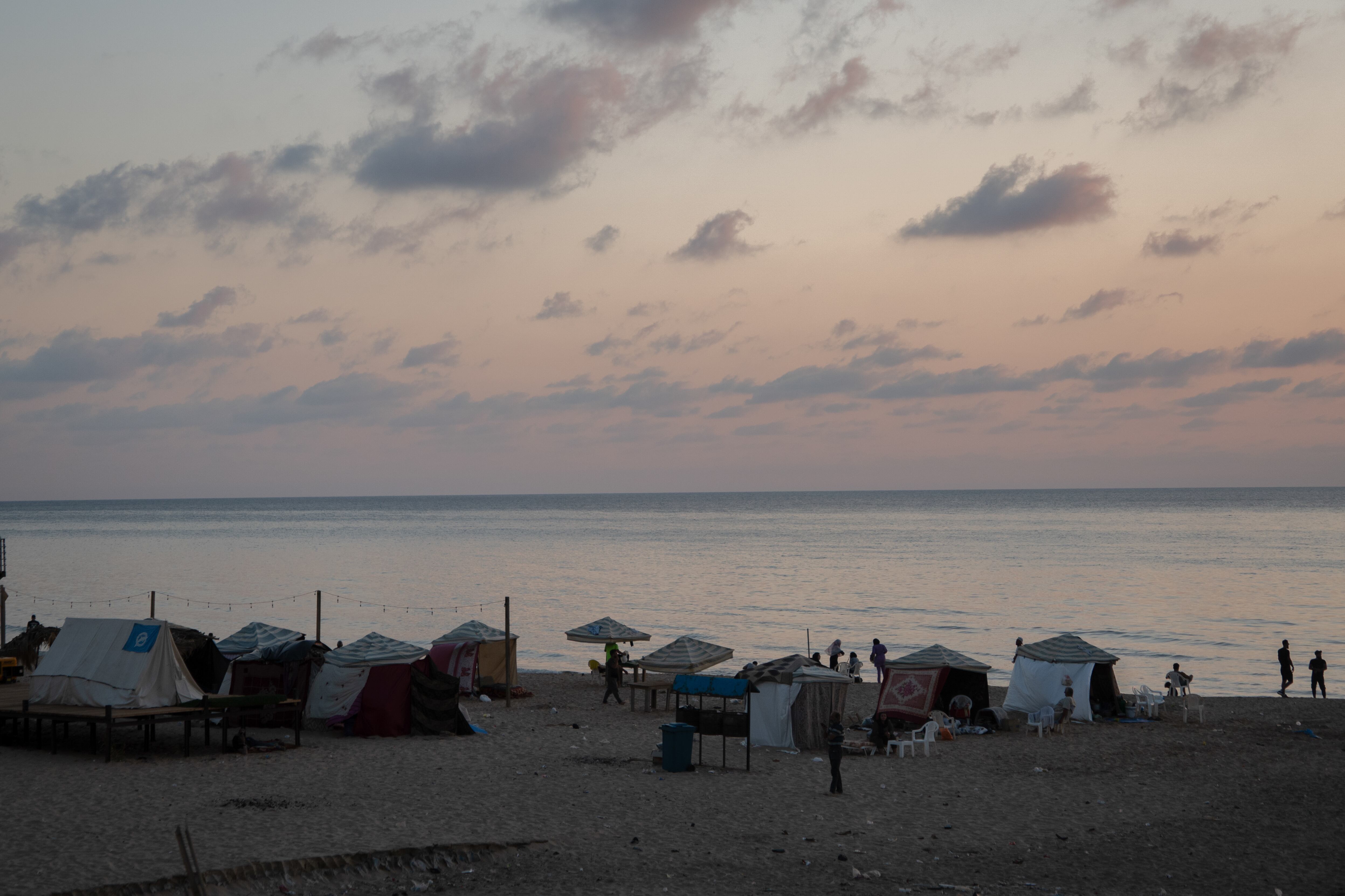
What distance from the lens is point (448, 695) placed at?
23109 millimetres

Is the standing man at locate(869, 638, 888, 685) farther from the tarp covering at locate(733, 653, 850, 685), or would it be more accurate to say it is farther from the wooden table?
the tarp covering at locate(733, 653, 850, 685)

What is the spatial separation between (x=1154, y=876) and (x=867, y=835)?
3825 millimetres

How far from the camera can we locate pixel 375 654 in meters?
23.4

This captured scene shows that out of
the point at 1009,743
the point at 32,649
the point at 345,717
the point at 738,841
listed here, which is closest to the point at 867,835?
the point at 738,841

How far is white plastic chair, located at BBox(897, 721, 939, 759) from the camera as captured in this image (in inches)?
848

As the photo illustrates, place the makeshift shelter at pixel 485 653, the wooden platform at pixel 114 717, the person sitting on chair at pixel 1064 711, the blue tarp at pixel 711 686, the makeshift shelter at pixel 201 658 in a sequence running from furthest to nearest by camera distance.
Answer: the makeshift shelter at pixel 485 653
the makeshift shelter at pixel 201 658
the person sitting on chair at pixel 1064 711
the blue tarp at pixel 711 686
the wooden platform at pixel 114 717

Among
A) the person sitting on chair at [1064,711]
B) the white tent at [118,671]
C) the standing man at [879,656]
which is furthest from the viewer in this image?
the standing man at [879,656]

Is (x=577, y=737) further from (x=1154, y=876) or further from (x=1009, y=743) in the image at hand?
(x=1154, y=876)

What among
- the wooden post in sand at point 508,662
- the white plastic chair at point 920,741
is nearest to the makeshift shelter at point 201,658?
the wooden post in sand at point 508,662

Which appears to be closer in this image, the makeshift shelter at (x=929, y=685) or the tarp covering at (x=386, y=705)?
the tarp covering at (x=386, y=705)

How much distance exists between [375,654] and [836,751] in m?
11.1

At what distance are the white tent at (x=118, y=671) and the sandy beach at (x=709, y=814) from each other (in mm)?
1069

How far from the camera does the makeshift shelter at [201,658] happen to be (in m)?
26.3

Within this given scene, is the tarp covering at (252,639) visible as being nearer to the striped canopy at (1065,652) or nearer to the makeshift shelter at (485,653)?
the makeshift shelter at (485,653)
